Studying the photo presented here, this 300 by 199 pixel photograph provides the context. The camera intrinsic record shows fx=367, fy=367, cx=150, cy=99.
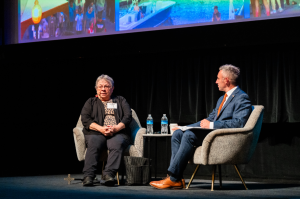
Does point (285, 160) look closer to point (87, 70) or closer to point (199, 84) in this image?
point (199, 84)

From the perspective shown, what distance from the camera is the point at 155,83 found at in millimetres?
5027

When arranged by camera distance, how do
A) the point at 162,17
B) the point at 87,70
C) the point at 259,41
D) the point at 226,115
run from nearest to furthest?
the point at 226,115, the point at 259,41, the point at 162,17, the point at 87,70

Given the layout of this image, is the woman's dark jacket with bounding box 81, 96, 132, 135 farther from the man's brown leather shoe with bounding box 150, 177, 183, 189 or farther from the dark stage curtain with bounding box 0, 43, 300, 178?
the dark stage curtain with bounding box 0, 43, 300, 178

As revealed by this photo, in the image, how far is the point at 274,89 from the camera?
172 inches

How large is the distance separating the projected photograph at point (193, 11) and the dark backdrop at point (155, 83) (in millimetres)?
112

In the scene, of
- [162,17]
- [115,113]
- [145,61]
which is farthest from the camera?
[145,61]

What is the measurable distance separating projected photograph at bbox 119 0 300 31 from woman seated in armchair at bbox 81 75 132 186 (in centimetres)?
121

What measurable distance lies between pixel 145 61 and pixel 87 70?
931mm

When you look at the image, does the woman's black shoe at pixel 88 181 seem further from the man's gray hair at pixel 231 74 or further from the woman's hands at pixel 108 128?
the man's gray hair at pixel 231 74

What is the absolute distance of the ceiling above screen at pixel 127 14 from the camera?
4.27 metres

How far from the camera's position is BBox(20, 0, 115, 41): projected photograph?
16.2 feet

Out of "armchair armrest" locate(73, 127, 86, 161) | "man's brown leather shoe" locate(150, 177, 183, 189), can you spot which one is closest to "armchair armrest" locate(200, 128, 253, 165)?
"man's brown leather shoe" locate(150, 177, 183, 189)

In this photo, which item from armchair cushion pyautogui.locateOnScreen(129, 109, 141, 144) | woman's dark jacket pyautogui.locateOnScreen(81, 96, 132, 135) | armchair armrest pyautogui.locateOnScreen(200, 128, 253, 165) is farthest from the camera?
armchair cushion pyautogui.locateOnScreen(129, 109, 141, 144)

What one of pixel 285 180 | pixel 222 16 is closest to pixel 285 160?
pixel 285 180
